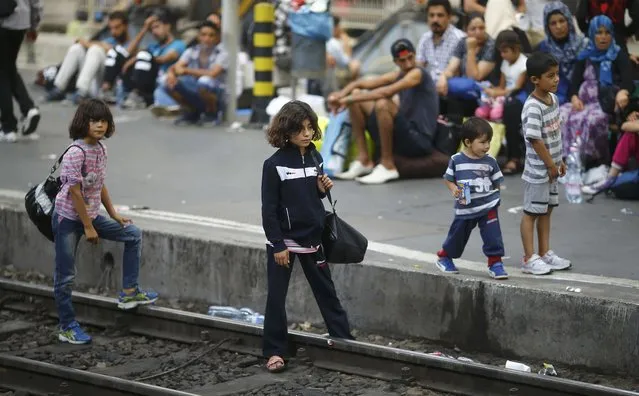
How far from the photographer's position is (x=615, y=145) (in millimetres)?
11617

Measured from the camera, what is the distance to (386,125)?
11.9 meters

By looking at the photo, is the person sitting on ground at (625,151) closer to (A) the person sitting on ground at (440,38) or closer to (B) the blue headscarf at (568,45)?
(B) the blue headscarf at (568,45)

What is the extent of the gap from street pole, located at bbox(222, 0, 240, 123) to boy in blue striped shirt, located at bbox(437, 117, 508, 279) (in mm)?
8424

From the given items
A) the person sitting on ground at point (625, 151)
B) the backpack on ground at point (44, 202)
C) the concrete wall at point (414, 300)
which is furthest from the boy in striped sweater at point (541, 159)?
the backpack on ground at point (44, 202)

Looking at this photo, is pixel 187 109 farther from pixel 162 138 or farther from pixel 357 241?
pixel 357 241

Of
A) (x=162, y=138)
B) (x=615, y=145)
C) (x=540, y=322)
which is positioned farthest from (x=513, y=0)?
(x=540, y=322)

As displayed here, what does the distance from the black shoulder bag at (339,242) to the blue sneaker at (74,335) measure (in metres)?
1.84

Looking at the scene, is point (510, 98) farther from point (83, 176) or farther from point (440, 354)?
point (83, 176)

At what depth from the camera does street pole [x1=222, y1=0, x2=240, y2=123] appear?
16297mm

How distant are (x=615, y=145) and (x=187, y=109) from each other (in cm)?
672

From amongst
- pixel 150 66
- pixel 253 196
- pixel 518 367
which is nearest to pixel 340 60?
pixel 150 66

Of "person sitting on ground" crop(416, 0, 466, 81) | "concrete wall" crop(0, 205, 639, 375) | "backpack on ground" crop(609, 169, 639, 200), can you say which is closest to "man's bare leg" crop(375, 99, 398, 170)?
"person sitting on ground" crop(416, 0, 466, 81)

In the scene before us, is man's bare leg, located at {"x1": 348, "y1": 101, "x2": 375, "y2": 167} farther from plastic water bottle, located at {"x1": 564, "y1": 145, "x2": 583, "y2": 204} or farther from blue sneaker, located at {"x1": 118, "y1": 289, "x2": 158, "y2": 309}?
blue sneaker, located at {"x1": 118, "y1": 289, "x2": 158, "y2": 309}

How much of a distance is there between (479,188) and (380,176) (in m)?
4.15
